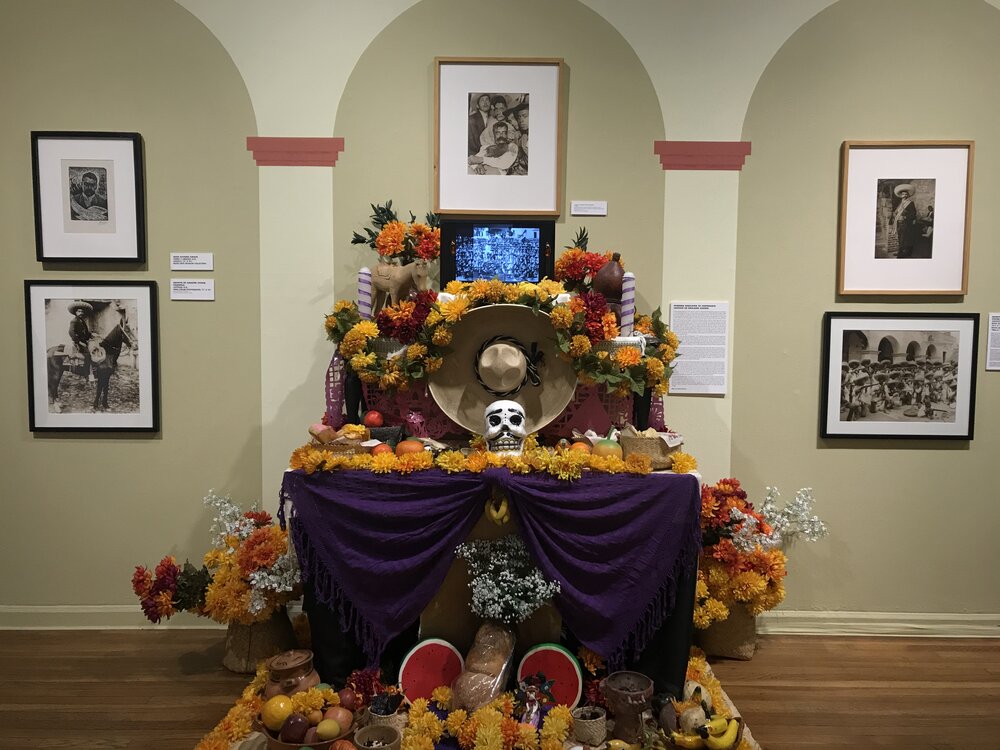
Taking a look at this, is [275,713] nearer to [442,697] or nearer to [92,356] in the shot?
[442,697]

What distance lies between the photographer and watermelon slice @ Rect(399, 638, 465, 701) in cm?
240

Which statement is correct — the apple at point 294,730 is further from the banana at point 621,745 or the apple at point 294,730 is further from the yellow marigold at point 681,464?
the yellow marigold at point 681,464

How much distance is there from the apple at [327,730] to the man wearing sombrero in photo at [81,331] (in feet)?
6.74

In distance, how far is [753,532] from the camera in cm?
281

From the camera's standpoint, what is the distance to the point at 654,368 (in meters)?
2.56

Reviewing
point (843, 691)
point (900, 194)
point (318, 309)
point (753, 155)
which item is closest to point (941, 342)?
point (900, 194)

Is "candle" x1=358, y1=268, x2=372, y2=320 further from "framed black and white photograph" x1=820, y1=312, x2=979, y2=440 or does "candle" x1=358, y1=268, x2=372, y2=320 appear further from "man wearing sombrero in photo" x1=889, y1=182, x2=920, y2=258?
"man wearing sombrero in photo" x1=889, y1=182, x2=920, y2=258

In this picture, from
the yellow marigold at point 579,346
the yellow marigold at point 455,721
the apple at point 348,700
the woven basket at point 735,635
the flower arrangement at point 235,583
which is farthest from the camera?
the woven basket at point 735,635

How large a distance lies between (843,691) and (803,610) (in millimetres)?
574

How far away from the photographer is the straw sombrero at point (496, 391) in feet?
8.64

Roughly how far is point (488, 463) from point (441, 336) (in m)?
0.55

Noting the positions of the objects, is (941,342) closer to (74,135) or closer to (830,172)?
(830,172)

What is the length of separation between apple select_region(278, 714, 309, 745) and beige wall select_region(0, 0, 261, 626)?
128 centimetres

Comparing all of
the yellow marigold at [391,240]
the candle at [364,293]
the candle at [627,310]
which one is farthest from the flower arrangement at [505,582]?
the yellow marigold at [391,240]
